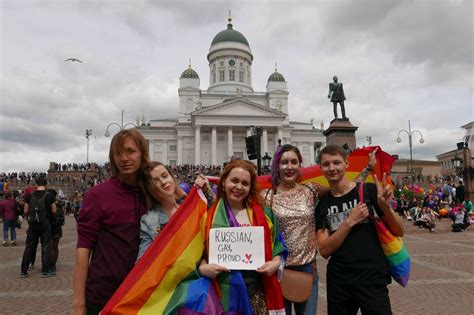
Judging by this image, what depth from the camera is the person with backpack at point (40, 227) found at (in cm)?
842

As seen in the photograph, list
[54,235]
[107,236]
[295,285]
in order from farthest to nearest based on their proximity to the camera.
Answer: [54,235] → [295,285] → [107,236]

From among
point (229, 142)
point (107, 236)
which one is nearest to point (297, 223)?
point (107, 236)

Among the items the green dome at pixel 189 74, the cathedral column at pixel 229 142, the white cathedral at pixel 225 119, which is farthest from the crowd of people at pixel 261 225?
the green dome at pixel 189 74

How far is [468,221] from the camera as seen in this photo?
1728 cm

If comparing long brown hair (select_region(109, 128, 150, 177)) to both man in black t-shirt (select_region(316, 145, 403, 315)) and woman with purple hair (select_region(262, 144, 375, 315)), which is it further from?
man in black t-shirt (select_region(316, 145, 403, 315))

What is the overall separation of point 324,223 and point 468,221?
17737mm

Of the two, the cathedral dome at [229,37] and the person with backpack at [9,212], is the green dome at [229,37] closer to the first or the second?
the cathedral dome at [229,37]

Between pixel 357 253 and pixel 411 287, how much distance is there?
194 inches

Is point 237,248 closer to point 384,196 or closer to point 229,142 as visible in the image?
point 384,196

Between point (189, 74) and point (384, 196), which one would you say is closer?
point (384, 196)

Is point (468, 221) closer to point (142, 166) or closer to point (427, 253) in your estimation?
point (427, 253)

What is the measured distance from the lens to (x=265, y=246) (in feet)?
8.92

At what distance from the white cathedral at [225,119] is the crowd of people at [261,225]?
52131 mm

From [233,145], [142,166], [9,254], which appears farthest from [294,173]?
[233,145]
